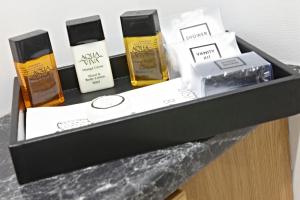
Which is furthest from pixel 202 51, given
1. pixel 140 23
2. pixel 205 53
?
pixel 140 23

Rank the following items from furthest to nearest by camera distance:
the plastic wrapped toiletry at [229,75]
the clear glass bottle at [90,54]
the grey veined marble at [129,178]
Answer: the clear glass bottle at [90,54] < the plastic wrapped toiletry at [229,75] < the grey veined marble at [129,178]

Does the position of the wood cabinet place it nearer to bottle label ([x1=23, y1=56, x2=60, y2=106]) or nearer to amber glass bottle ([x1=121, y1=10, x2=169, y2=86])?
amber glass bottle ([x1=121, y1=10, x2=169, y2=86])

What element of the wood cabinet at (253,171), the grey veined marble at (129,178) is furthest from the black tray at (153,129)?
the wood cabinet at (253,171)

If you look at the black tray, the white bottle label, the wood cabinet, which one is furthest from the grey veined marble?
the white bottle label

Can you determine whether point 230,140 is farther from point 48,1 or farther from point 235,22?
point 48,1

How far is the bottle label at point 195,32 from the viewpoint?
0.85m

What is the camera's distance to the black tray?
61 centimetres

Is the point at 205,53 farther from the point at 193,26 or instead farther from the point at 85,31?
the point at 85,31

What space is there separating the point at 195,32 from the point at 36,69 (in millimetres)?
291

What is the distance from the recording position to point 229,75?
69 cm

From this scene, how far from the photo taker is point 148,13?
786mm

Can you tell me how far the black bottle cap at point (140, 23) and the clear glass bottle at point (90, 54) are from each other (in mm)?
45

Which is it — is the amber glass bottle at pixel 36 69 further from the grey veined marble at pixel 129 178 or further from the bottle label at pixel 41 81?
the grey veined marble at pixel 129 178

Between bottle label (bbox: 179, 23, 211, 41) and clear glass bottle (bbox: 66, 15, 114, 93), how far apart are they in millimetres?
148
